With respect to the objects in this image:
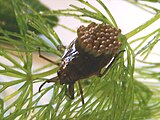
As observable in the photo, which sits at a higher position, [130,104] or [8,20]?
[8,20]

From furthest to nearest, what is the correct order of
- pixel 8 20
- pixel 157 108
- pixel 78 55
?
pixel 8 20
pixel 157 108
pixel 78 55

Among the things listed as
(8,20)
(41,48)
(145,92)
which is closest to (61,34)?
(8,20)

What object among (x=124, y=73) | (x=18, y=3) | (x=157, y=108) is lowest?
(x=157, y=108)

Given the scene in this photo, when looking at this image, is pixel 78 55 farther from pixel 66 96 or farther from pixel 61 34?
pixel 61 34

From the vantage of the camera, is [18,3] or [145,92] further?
[145,92]
